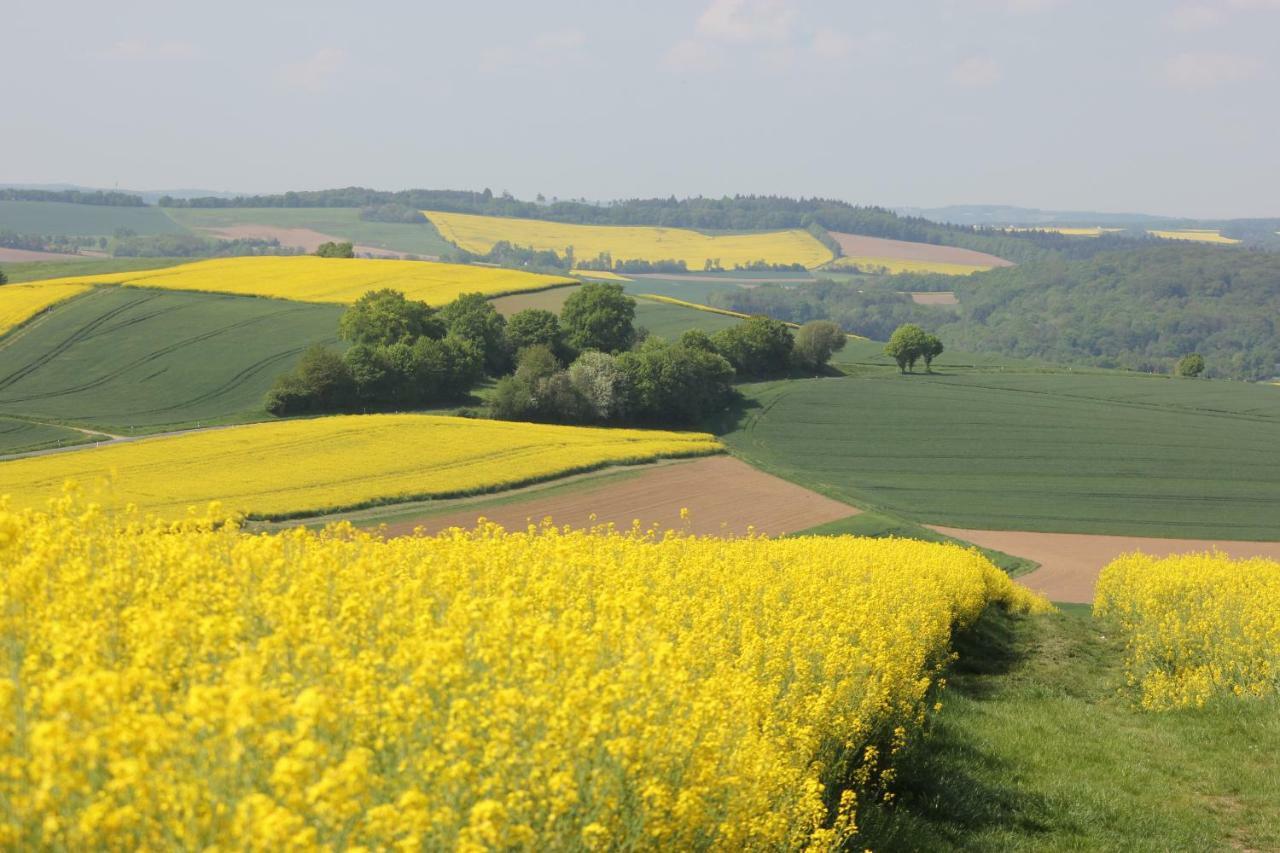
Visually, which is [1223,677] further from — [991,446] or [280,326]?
[280,326]

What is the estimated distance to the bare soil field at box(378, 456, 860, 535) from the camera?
44.8m

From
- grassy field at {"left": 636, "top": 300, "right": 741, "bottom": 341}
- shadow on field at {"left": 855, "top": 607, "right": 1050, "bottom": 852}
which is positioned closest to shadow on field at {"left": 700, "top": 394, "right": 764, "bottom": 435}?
grassy field at {"left": 636, "top": 300, "right": 741, "bottom": 341}

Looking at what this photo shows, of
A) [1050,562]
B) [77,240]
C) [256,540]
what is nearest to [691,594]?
[256,540]

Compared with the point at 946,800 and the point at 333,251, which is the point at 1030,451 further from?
the point at 333,251

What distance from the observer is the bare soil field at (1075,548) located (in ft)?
158

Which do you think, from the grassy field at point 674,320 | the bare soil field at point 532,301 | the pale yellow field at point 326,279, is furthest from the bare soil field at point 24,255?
the grassy field at point 674,320

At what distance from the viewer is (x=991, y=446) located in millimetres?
73500

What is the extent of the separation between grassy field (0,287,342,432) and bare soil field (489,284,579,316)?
14940mm

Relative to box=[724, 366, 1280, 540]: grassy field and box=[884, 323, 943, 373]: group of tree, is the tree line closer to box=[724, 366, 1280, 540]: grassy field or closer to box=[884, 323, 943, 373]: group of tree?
box=[724, 366, 1280, 540]: grassy field

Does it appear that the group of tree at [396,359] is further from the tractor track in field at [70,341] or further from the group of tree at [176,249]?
the group of tree at [176,249]

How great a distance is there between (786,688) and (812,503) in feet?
148

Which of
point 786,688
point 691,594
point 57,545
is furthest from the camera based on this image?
point 691,594

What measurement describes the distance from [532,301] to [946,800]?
97675 mm

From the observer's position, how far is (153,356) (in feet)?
263
